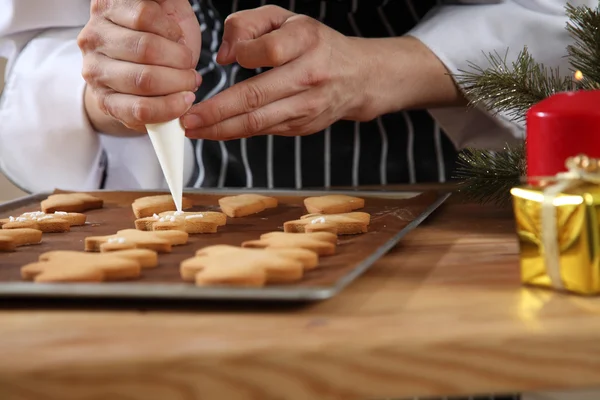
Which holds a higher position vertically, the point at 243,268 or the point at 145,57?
the point at 145,57

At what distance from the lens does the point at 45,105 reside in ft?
4.17

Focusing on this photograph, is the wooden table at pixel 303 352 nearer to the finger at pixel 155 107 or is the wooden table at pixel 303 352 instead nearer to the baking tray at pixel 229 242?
the baking tray at pixel 229 242

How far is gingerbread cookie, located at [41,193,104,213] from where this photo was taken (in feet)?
3.27

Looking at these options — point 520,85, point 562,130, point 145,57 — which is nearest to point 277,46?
point 145,57

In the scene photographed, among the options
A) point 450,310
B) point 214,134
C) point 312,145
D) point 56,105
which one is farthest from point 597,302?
point 56,105

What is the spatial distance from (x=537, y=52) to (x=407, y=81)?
162 mm

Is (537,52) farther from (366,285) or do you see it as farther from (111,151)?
(111,151)

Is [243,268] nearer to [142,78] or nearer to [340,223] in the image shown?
[340,223]

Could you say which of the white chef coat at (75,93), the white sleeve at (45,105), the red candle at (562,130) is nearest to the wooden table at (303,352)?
the red candle at (562,130)

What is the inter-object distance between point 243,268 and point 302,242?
120mm

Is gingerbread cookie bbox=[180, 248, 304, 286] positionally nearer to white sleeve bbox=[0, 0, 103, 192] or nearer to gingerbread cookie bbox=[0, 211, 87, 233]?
gingerbread cookie bbox=[0, 211, 87, 233]

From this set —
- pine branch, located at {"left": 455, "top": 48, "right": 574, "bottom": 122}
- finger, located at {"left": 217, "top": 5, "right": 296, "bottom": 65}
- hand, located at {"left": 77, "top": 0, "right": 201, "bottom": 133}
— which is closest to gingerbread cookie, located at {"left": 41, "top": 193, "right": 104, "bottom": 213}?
hand, located at {"left": 77, "top": 0, "right": 201, "bottom": 133}

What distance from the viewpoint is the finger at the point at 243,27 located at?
97 cm

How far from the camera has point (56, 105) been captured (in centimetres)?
126
